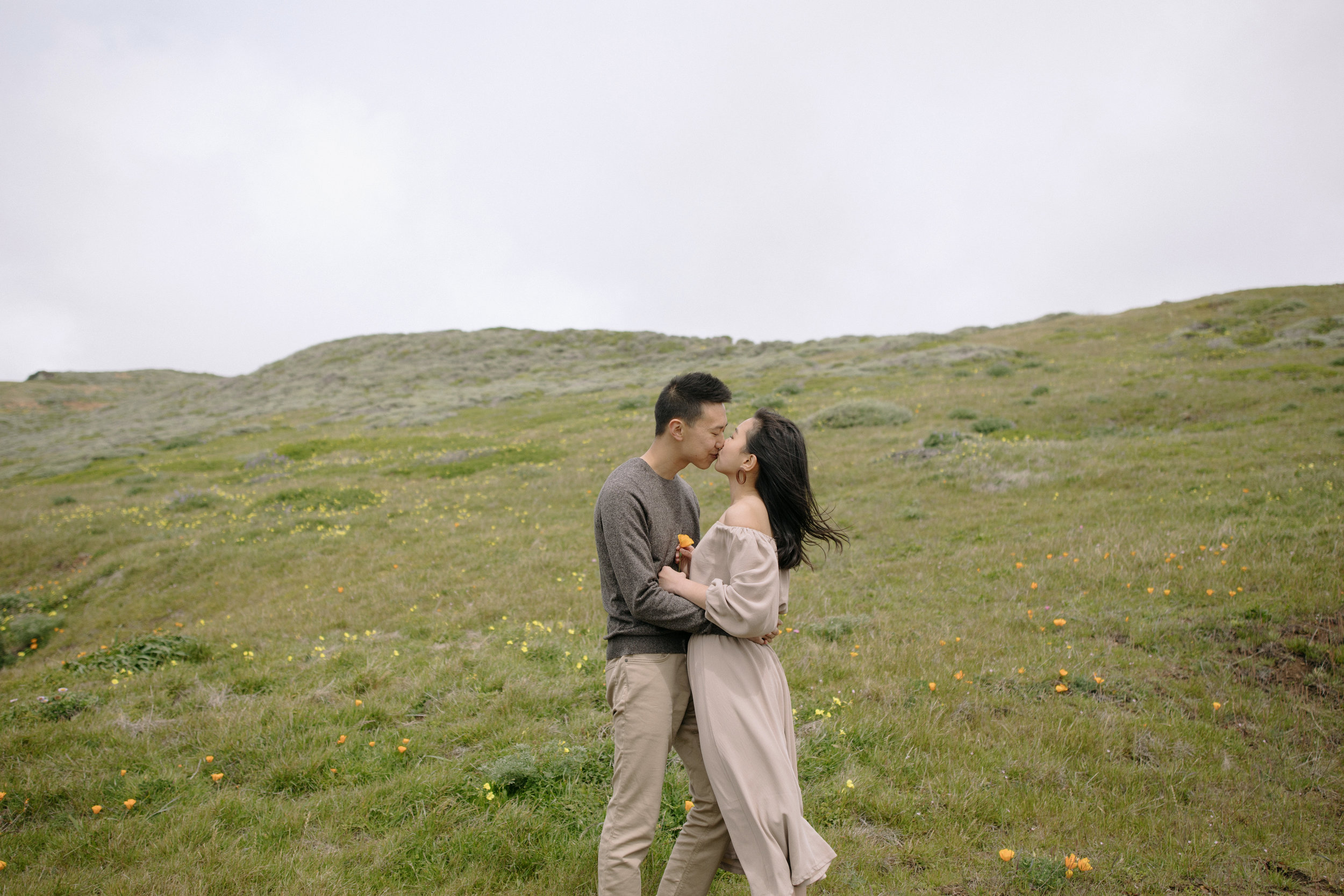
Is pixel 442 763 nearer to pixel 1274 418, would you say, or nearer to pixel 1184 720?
pixel 1184 720

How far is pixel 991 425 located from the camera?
1872 centimetres

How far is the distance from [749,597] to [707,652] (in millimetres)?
459

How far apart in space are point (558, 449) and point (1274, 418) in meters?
19.8

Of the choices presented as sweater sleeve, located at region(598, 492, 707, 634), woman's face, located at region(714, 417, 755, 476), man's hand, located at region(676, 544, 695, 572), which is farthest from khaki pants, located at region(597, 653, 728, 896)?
woman's face, located at region(714, 417, 755, 476)

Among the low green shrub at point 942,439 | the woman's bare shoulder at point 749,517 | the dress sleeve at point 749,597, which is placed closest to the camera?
the dress sleeve at point 749,597

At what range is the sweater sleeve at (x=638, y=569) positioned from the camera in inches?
128

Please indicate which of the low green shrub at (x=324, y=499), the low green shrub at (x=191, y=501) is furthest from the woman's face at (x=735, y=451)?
the low green shrub at (x=191, y=501)

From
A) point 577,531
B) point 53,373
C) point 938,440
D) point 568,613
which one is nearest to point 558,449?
point 577,531

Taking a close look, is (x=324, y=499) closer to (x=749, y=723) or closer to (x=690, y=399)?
(x=690, y=399)

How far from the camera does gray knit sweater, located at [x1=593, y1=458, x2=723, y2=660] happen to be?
3275 millimetres

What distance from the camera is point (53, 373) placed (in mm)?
101688

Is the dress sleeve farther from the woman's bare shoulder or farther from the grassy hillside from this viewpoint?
the grassy hillside

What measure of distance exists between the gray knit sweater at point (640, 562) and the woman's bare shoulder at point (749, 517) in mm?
377

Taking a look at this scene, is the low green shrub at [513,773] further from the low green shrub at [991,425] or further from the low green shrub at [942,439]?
the low green shrub at [991,425]
